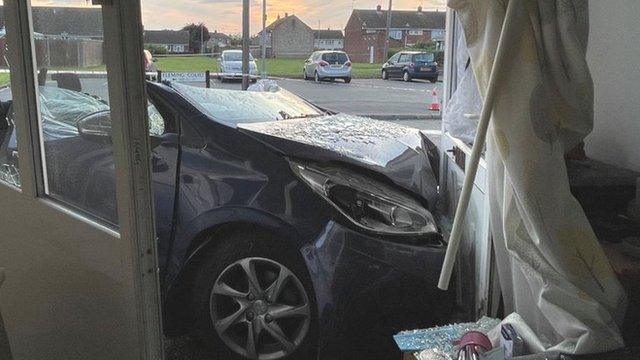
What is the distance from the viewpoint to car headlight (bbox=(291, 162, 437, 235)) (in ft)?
8.42

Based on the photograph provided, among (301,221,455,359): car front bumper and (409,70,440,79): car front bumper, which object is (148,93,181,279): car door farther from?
(409,70,440,79): car front bumper

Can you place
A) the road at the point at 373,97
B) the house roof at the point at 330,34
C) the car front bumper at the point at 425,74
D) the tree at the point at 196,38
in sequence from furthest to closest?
the house roof at the point at 330,34 < the car front bumper at the point at 425,74 < the road at the point at 373,97 < the tree at the point at 196,38

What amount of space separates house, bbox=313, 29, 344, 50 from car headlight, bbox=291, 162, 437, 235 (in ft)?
112

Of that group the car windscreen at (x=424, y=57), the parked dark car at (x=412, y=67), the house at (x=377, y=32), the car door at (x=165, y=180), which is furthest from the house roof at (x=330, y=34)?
the car door at (x=165, y=180)

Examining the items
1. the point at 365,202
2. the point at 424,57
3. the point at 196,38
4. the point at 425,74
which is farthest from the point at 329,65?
the point at 365,202

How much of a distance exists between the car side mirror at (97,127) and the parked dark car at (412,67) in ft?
74.7

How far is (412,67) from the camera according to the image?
2464 cm

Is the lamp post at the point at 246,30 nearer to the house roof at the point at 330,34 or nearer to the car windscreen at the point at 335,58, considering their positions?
the car windscreen at the point at 335,58

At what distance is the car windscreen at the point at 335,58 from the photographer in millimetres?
23859

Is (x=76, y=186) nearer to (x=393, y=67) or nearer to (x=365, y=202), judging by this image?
(x=365, y=202)

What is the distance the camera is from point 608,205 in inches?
79.4

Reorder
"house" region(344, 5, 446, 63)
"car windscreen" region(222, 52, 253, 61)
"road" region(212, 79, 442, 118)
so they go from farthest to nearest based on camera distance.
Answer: "house" region(344, 5, 446, 63), "car windscreen" region(222, 52, 253, 61), "road" region(212, 79, 442, 118)

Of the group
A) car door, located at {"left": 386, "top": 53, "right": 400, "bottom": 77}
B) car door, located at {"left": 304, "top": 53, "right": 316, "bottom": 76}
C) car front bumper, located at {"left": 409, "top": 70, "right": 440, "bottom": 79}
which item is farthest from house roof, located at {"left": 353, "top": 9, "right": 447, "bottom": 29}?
car door, located at {"left": 304, "top": 53, "right": 316, "bottom": 76}

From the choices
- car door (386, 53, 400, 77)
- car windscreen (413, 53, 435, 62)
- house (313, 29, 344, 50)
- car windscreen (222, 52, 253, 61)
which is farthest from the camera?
house (313, 29, 344, 50)
